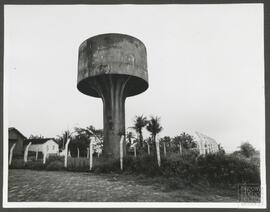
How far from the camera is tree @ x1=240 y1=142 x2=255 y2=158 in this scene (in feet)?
30.6

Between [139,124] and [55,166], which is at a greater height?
[139,124]

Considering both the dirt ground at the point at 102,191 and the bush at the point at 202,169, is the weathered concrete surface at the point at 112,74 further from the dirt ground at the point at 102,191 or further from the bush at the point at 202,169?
the dirt ground at the point at 102,191

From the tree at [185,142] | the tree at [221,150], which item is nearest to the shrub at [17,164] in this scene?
the tree at [185,142]

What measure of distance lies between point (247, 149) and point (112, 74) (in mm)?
6367

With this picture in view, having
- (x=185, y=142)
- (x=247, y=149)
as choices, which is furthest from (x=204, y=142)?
(x=185, y=142)

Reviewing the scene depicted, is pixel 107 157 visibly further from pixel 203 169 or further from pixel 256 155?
pixel 256 155

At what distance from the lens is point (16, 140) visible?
10.8 m

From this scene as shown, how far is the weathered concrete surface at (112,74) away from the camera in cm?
1341

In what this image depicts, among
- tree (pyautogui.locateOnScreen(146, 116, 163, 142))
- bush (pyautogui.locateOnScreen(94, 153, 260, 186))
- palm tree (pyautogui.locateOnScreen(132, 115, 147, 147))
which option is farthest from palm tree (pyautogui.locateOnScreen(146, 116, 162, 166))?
bush (pyautogui.locateOnScreen(94, 153, 260, 186))

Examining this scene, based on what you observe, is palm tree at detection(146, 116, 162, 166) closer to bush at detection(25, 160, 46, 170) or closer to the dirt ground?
the dirt ground

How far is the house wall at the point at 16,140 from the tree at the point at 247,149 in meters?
6.65

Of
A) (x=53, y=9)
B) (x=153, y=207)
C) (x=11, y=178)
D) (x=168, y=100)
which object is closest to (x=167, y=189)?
(x=153, y=207)

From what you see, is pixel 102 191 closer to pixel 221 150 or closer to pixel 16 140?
pixel 16 140

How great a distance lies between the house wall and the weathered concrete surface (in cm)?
372
